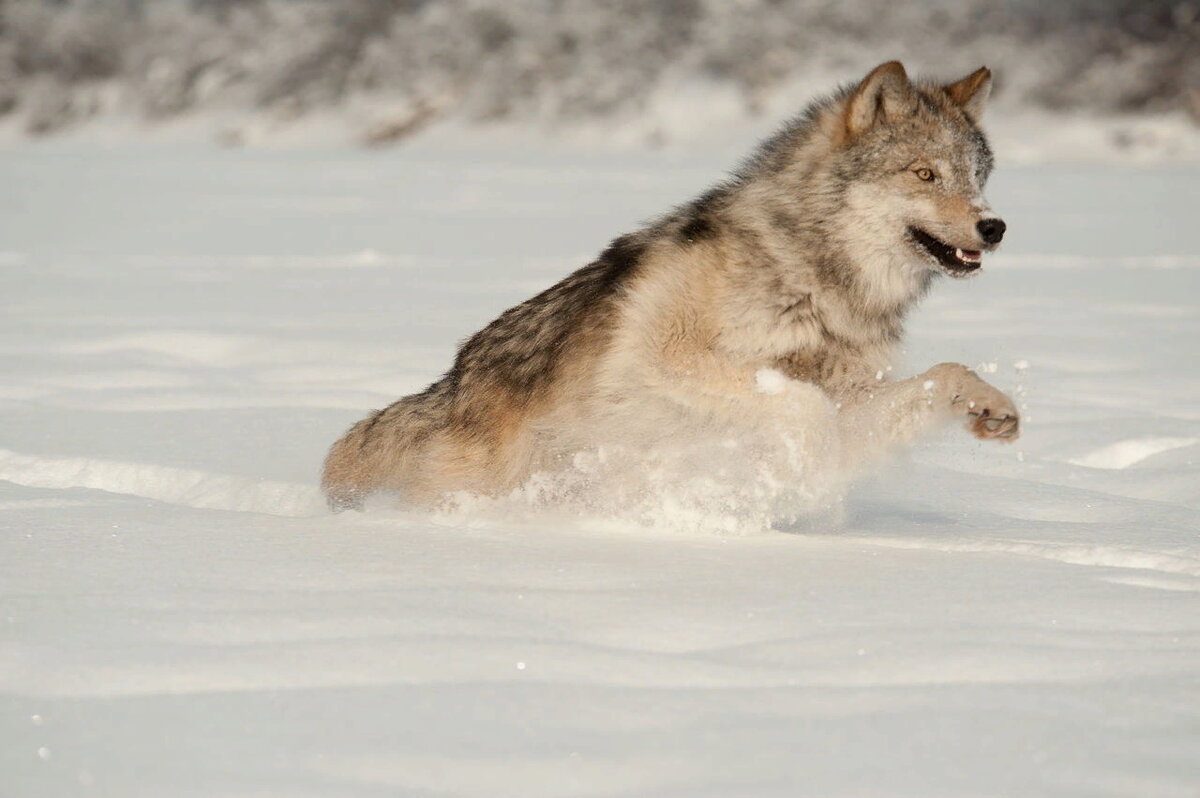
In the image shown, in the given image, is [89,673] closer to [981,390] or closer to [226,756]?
[226,756]

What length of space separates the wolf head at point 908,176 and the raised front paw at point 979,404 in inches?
14.3

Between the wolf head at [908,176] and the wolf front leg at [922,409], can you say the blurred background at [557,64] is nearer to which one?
the wolf head at [908,176]

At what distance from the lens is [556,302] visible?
4.29 metres

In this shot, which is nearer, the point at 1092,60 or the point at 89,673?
the point at 89,673

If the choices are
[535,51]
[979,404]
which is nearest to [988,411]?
[979,404]

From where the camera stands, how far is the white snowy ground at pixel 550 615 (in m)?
2.10

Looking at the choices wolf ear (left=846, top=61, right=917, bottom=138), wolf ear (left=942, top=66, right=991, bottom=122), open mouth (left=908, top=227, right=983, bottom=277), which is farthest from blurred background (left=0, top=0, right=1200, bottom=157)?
open mouth (left=908, top=227, right=983, bottom=277)

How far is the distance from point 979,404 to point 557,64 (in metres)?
25.6

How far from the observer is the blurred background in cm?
2525

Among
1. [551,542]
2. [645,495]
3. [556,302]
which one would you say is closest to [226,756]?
[551,542]

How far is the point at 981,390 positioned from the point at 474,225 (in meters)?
9.81

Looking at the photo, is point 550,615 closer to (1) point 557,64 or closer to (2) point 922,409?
(2) point 922,409

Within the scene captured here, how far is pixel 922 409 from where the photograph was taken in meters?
4.01

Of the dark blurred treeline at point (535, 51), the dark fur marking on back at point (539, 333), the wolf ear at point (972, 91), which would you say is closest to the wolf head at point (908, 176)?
the wolf ear at point (972, 91)
